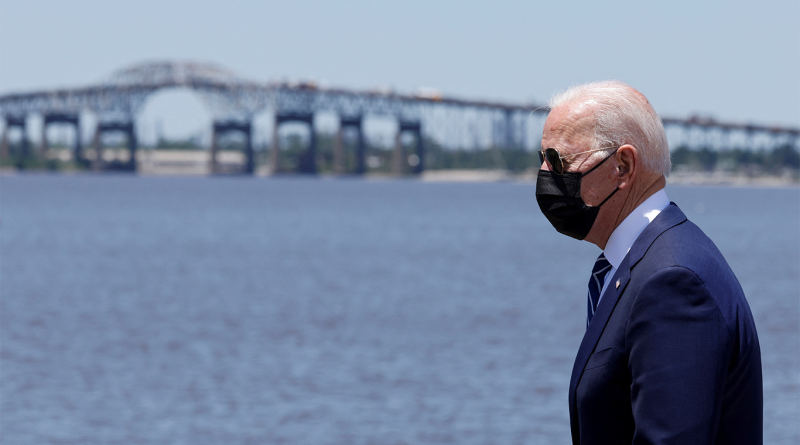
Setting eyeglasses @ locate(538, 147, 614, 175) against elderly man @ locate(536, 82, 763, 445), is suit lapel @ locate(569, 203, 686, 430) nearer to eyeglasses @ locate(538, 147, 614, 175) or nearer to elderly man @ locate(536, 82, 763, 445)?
elderly man @ locate(536, 82, 763, 445)

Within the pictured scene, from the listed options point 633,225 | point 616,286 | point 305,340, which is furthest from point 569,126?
point 305,340

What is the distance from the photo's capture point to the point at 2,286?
4566cm

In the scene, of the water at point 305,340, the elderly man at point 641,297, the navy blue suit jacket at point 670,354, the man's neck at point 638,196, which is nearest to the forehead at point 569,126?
the elderly man at point 641,297

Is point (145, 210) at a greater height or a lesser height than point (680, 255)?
lesser

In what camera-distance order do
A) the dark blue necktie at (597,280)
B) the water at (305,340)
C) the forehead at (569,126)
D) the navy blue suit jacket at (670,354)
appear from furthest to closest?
the water at (305,340), the dark blue necktie at (597,280), the forehead at (569,126), the navy blue suit jacket at (670,354)

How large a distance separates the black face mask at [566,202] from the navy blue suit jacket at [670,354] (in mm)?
209

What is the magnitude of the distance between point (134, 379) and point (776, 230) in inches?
3457

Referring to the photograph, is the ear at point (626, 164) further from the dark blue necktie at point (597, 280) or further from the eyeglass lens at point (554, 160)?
the dark blue necktie at point (597, 280)

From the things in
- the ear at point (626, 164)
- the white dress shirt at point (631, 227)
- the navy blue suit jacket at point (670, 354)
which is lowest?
the navy blue suit jacket at point (670, 354)

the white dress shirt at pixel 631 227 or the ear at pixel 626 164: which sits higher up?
the ear at pixel 626 164

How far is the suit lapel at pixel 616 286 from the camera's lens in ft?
10.2

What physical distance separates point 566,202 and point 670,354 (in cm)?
64

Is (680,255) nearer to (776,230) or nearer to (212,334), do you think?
(212,334)

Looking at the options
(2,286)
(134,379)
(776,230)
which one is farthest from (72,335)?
(776,230)
